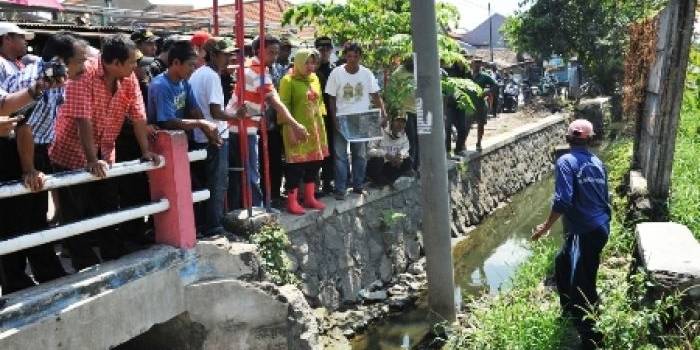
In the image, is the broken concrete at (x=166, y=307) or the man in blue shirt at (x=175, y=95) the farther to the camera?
the man in blue shirt at (x=175, y=95)

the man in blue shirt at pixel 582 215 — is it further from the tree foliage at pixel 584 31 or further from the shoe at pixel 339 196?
the tree foliage at pixel 584 31

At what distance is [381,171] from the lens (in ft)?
26.5

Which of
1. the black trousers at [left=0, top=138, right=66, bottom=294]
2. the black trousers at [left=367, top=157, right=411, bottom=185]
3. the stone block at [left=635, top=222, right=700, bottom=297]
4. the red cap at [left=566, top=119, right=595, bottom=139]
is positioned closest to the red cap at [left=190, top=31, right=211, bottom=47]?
the black trousers at [left=0, top=138, right=66, bottom=294]

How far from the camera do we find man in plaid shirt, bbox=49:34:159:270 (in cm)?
399

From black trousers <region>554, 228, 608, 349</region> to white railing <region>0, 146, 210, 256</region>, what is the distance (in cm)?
284

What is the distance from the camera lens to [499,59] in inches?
1540

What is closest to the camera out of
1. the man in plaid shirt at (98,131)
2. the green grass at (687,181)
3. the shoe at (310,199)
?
the man in plaid shirt at (98,131)

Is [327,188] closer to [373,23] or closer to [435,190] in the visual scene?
[435,190]

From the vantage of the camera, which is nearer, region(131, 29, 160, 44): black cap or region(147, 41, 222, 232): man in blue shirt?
region(147, 41, 222, 232): man in blue shirt

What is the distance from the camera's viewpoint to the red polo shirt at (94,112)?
3988mm

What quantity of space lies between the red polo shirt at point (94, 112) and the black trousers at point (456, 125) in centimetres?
612

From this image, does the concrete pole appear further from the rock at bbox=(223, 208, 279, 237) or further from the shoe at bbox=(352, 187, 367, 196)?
the rock at bbox=(223, 208, 279, 237)

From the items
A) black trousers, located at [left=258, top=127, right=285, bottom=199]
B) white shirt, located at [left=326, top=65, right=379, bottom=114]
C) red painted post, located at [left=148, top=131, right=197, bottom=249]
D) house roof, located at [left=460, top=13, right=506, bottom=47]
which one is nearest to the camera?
red painted post, located at [left=148, top=131, right=197, bottom=249]

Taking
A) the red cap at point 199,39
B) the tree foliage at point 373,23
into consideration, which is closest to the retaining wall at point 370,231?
the tree foliage at point 373,23
